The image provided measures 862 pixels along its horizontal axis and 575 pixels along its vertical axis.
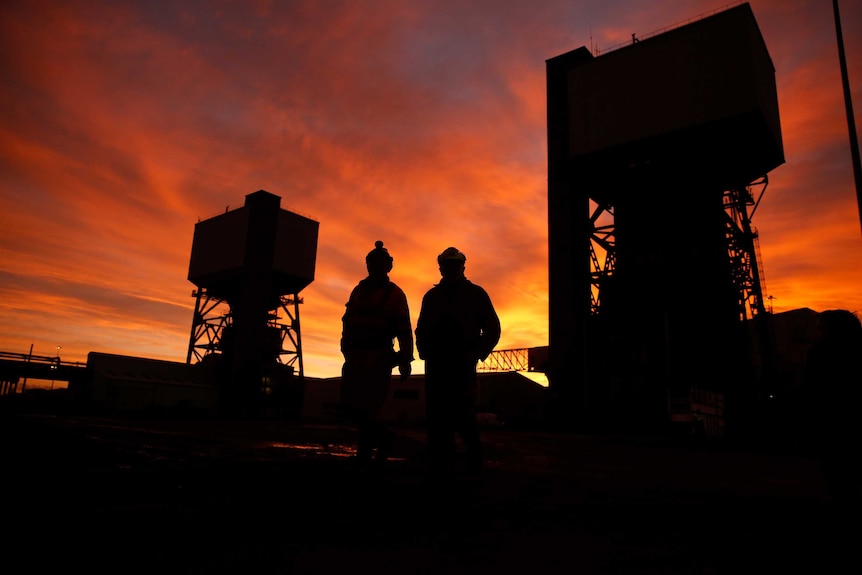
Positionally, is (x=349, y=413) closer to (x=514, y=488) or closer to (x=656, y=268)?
(x=514, y=488)

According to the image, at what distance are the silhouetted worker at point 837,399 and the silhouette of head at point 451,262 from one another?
7.29 ft

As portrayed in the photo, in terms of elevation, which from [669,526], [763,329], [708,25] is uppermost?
[708,25]

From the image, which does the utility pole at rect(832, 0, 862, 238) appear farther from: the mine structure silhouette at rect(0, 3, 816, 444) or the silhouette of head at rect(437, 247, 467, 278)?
the mine structure silhouette at rect(0, 3, 816, 444)

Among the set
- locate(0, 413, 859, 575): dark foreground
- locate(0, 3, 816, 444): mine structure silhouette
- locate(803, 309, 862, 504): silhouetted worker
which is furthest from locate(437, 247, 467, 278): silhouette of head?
locate(0, 3, 816, 444): mine structure silhouette

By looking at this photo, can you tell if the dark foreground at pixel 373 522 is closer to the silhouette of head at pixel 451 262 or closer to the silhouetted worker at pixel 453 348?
the silhouetted worker at pixel 453 348

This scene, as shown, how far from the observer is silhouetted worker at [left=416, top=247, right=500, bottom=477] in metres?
3.58

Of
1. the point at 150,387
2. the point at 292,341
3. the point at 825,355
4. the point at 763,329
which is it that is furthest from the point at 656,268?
the point at 150,387

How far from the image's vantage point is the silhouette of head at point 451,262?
157 inches

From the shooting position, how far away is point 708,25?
81.7ft

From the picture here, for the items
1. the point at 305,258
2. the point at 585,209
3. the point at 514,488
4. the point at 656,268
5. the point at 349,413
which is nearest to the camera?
the point at 514,488

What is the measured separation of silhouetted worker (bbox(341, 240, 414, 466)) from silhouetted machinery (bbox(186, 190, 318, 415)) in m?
40.2

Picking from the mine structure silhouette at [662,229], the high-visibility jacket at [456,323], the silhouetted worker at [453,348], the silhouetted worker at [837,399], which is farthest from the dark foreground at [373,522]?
the mine structure silhouette at [662,229]

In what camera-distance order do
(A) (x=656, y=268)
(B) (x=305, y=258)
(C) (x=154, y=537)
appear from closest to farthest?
(C) (x=154, y=537)
(A) (x=656, y=268)
(B) (x=305, y=258)

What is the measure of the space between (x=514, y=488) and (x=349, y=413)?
1326 millimetres
